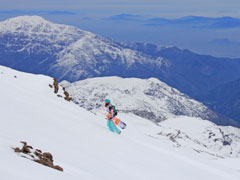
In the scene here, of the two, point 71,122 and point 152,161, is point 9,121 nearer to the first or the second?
point 71,122

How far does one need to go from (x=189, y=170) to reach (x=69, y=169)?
36.2 ft

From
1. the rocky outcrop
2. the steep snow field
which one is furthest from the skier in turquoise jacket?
the rocky outcrop

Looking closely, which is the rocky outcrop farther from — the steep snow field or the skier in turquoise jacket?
the skier in turquoise jacket

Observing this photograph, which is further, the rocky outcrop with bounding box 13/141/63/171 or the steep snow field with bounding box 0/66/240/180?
the rocky outcrop with bounding box 13/141/63/171

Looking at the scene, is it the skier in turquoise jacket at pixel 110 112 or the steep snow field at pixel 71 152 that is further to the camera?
the skier in turquoise jacket at pixel 110 112

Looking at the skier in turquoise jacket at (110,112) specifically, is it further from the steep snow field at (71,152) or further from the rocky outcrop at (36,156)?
the rocky outcrop at (36,156)

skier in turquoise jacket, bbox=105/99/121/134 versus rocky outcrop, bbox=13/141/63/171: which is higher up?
rocky outcrop, bbox=13/141/63/171

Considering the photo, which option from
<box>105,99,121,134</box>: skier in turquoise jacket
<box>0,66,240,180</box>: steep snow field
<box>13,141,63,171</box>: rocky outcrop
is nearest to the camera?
<box>0,66,240,180</box>: steep snow field

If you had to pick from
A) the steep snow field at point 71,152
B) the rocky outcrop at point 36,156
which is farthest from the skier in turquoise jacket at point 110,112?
the rocky outcrop at point 36,156

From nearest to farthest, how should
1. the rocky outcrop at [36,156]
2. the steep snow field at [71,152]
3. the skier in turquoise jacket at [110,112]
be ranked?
the steep snow field at [71,152] → the rocky outcrop at [36,156] → the skier in turquoise jacket at [110,112]

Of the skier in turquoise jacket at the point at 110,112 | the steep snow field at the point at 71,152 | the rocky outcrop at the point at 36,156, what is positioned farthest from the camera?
the skier in turquoise jacket at the point at 110,112

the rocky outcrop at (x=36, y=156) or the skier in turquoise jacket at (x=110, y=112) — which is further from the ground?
the rocky outcrop at (x=36, y=156)

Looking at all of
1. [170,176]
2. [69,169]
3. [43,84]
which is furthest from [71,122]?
[43,84]

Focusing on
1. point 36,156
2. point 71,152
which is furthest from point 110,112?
point 36,156
